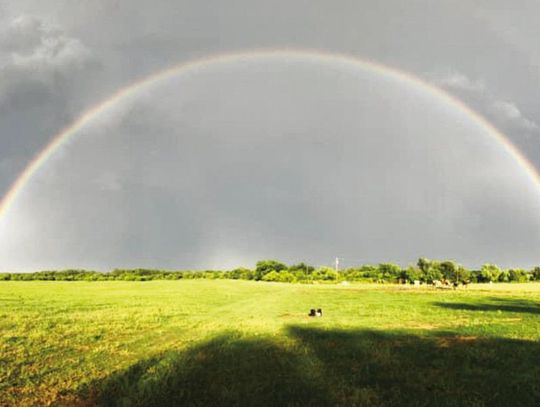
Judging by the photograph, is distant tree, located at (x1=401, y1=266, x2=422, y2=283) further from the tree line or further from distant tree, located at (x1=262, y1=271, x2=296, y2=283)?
distant tree, located at (x1=262, y1=271, x2=296, y2=283)

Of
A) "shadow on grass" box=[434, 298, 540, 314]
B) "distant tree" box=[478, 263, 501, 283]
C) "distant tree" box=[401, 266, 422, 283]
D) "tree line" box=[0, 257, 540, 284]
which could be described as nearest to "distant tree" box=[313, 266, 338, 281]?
"tree line" box=[0, 257, 540, 284]

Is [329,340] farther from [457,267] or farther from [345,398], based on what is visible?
[457,267]

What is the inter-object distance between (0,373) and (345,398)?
387 inches

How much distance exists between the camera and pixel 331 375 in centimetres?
1259

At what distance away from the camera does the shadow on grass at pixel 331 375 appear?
10414mm

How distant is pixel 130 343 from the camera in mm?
18219

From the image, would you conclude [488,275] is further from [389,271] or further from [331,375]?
[331,375]

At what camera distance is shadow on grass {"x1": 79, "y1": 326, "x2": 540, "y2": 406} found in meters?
10.4

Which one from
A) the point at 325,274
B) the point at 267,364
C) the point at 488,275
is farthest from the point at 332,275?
the point at 267,364

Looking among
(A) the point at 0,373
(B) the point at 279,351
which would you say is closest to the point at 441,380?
(B) the point at 279,351

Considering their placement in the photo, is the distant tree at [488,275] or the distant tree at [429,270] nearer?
the distant tree at [429,270]

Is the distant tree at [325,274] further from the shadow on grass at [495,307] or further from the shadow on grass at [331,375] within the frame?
the shadow on grass at [331,375]

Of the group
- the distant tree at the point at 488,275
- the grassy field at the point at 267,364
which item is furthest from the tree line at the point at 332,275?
the grassy field at the point at 267,364

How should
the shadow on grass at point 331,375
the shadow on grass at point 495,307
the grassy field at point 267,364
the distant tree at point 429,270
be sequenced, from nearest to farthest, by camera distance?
the shadow on grass at point 331,375, the grassy field at point 267,364, the shadow on grass at point 495,307, the distant tree at point 429,270
